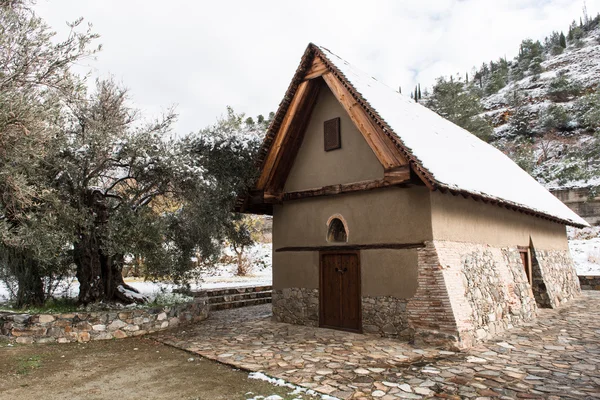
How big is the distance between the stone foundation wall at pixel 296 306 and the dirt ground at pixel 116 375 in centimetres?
360

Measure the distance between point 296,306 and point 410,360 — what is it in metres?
4.31

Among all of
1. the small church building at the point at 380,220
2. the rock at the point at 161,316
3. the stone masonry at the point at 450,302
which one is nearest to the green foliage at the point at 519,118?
the small church building at the point at 380,220

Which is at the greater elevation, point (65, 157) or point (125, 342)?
point (65, 157)

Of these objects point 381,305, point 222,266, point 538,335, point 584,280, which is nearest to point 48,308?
point 381,305

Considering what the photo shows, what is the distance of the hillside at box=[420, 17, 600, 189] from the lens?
36219 mm

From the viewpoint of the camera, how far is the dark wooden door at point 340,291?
984 centimetres

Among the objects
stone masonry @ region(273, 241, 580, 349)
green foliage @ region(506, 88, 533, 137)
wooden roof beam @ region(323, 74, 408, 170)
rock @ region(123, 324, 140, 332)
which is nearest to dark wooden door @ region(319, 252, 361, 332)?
stone masonry @ region(273, 241, 580, 349)

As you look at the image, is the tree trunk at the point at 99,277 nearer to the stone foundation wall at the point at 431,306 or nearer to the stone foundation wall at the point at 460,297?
the stone foundation wall at the point at 431,306

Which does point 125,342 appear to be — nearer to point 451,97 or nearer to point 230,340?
point 230,340

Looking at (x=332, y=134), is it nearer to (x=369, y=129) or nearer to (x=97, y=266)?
(x=369, y=129)

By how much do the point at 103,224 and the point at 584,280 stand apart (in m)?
21.3

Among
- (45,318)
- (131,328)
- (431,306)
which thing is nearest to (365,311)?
(431,306)

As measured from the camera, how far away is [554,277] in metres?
15.0

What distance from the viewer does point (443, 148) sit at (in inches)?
419
